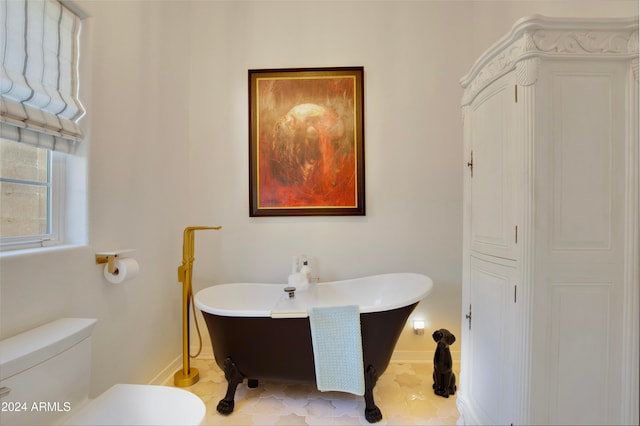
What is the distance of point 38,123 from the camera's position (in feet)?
3.64

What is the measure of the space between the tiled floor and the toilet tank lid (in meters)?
0.90

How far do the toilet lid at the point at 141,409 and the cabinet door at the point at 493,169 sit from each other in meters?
1.38

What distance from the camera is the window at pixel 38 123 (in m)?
1.07

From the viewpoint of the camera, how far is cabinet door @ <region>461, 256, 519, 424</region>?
3.69 ft

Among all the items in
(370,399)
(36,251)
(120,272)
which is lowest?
(370,399)

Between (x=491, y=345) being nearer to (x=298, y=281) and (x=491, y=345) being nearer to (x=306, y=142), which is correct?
(x=298, y=281)

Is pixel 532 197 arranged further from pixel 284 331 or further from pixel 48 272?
pixel 48 272

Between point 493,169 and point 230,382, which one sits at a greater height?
point 493,169

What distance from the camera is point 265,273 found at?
2.27 metres

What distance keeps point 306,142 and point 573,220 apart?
1.73m

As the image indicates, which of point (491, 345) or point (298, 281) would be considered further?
point (298, 281)

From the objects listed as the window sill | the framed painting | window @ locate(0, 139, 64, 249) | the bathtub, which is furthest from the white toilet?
the framed painting

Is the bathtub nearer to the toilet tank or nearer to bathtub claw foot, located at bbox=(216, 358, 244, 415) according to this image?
bathtub claw foot, located at bbox=(216, 358, 244, 415)

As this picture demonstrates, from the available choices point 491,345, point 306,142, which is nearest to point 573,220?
point 491,345
